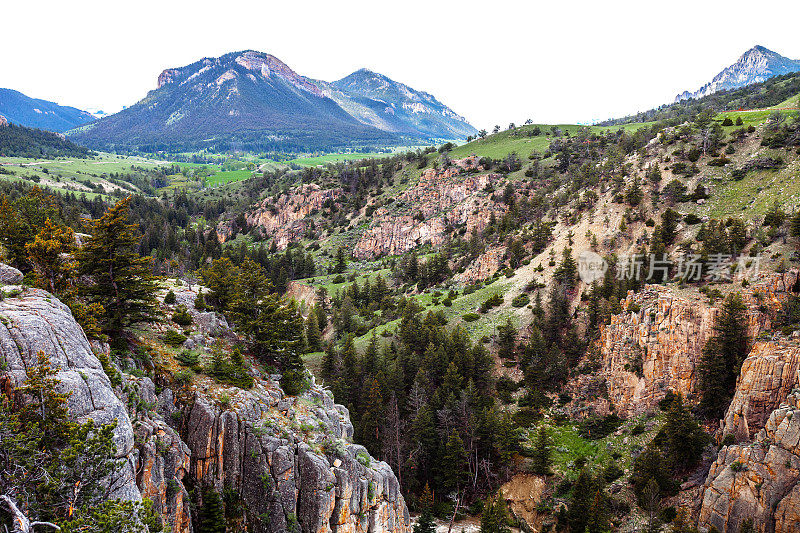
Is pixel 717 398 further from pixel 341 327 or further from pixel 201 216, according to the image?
pixel 201 216

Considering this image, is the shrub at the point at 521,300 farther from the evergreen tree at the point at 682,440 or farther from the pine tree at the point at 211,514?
the pine tree at the point at 211,514

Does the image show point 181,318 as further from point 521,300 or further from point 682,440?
point 521,300

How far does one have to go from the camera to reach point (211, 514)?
22672 millimetres

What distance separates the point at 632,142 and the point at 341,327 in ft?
256

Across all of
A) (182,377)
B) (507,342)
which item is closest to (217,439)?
(182,377)

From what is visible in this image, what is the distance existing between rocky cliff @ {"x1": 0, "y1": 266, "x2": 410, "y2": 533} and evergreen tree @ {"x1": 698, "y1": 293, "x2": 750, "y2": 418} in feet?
106

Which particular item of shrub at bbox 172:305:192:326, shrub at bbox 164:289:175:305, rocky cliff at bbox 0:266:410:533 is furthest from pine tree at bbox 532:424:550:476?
shrub at bbox 164:289:175:305

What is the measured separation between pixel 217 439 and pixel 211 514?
Answer: 3.88 m

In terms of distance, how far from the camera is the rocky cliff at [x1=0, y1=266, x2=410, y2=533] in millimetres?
16781

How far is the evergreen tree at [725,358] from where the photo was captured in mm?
40969

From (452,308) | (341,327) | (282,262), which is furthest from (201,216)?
→ (452,308)

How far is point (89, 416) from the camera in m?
15.8

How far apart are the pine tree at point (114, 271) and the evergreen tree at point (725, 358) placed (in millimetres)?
50193

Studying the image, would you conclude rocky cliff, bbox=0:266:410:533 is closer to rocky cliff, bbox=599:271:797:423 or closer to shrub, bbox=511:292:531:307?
rocky cliff, bbox=599:271:797:423
